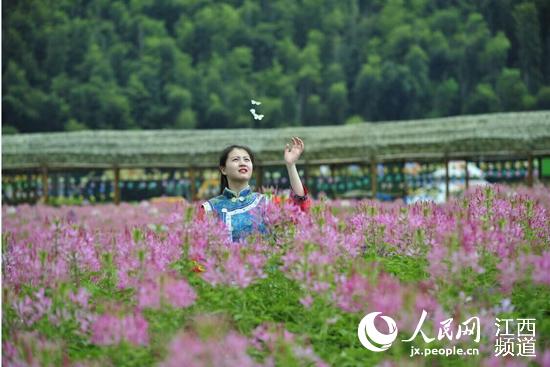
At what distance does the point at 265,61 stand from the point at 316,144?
3763 centimetres

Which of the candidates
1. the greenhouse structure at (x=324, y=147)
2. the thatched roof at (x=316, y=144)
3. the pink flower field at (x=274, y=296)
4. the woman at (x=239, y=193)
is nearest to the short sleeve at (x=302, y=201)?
the woman at (x=239, y=193)

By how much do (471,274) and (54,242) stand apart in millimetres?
1890

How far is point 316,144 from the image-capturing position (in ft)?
68.3

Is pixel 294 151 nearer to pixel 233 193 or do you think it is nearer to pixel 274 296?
pixel 233 193

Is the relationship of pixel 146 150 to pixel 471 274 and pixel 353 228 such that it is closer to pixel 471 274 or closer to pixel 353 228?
pixel 353 228

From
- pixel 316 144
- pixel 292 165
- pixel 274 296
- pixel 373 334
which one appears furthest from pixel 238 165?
pixel 316 144

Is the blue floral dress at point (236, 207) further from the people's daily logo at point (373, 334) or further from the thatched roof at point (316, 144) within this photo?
the thatched roof at point (316, 144)

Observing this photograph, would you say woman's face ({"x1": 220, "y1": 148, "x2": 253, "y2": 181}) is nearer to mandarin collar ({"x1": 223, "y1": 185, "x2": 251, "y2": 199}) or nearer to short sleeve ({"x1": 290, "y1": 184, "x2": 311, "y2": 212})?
mandarin collar ({"x1": 223, "y1": 185, "x2": 251, "y2": 199})

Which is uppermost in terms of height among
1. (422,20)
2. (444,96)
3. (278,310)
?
(422,20)

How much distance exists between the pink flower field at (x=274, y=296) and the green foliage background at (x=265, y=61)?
46091mm

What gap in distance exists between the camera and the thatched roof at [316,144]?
1917 centimetres

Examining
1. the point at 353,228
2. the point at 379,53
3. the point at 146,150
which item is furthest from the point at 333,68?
the point at 353,228

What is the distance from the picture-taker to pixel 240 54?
56031 millimetres

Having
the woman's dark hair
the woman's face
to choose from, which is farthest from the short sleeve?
the woman's dark hair
